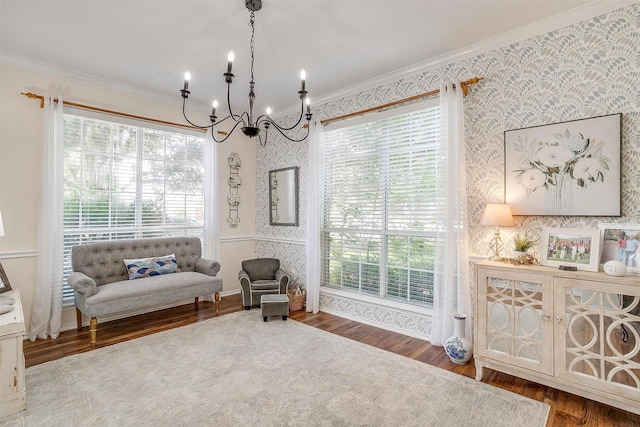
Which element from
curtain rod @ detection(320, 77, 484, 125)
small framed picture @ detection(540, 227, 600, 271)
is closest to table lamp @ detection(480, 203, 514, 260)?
small framed picture @ detection(540, 227, 600, 271)

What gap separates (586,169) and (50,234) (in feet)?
16.2

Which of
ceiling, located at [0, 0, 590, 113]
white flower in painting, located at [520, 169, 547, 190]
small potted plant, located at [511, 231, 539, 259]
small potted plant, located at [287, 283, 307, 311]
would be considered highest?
ceiling, located at [0, 0, 590, 113]

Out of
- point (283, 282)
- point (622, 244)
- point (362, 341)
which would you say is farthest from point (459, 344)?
point (283, 282)

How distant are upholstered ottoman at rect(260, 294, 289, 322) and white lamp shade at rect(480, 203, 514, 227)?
237cm

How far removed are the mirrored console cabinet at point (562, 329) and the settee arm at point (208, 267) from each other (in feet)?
10.1

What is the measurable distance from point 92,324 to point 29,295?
90cm

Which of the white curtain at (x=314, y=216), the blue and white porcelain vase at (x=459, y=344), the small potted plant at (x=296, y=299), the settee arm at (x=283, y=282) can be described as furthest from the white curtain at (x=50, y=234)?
the blue and white porcelain vase at (x=459, y=344)

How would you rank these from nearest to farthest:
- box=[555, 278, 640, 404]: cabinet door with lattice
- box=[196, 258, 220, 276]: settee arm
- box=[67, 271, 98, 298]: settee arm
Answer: box=[555, 278, 640, 404]: cabinet door with lattice → box=[67, 271, 98, 298]: settee arm → box=[196, 258, 220, 276]: settee arm

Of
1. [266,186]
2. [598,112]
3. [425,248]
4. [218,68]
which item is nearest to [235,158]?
[266,186]

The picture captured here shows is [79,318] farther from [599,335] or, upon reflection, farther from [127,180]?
[599,335]

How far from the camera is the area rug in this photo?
2057 millimetres

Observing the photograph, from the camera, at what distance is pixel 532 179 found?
2.70 meters

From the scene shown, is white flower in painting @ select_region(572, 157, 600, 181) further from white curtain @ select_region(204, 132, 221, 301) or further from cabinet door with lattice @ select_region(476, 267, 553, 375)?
white curtain @ select_region(204, 132, 221, 301)

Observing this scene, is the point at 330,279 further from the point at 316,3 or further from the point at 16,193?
the point at 16,193
